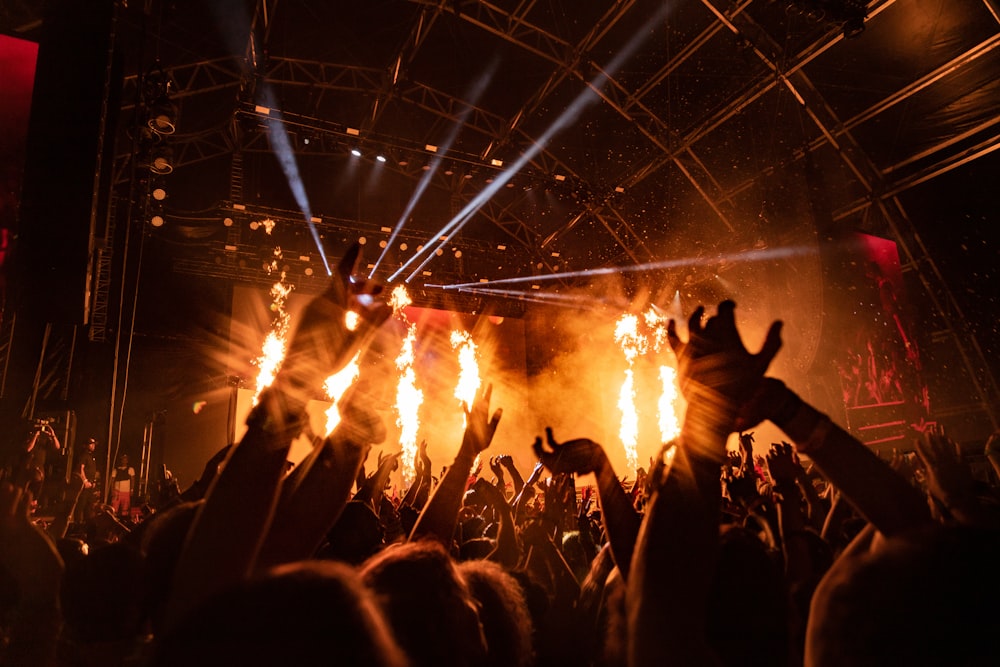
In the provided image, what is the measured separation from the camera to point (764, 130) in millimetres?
12086

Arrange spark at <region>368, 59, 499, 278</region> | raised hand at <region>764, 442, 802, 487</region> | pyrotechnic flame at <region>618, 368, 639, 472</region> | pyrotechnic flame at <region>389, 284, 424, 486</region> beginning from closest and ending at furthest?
raised hand at <region>764, 442, 802, 487</region>, spark at <region>368, 59, 499, 278</region>, pyrotechnic flame at <region>389, 284, 424, 486</region>, pyrotechnic flame at <region>618, 368, 639, 472</region>

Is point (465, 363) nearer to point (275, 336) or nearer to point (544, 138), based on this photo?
point (275, 336)

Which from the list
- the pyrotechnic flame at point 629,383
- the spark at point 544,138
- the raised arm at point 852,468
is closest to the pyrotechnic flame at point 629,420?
the pyrotechnic flame at point 629,383

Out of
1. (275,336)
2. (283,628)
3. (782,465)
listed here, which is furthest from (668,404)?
(283,628)

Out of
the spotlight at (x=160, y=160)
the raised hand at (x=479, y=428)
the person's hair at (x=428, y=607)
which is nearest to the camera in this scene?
the person's hair at (x=428, y=607)

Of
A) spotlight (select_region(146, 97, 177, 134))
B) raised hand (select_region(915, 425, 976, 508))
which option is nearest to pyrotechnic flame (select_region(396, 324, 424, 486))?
spotlight (select_region(146, 97, 177, 134))

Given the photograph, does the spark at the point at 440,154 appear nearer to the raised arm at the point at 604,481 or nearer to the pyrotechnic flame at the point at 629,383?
the pyrotechnic flame at the point at 629,383

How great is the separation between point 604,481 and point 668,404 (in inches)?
586

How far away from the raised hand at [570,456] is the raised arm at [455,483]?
262 millimetres

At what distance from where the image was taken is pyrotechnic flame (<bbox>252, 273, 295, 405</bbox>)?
1429 cm

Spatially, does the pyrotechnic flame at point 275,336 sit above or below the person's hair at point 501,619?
above

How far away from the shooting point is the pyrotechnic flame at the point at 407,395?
16.1 meters

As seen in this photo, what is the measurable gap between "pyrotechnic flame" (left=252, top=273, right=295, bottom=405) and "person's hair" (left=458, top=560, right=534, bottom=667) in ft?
44.5

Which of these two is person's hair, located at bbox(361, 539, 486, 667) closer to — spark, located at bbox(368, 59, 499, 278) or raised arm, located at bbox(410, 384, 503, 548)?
raised arm, located at bbox(410, 384, 503, 548)
